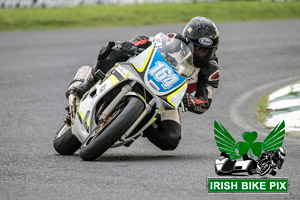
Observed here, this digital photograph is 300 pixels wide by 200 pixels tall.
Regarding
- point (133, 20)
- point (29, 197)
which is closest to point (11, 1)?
point (133, 20)

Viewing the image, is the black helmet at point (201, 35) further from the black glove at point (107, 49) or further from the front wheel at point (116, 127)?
the front wheel at point (116, 127)

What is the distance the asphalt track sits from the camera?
5.43 m

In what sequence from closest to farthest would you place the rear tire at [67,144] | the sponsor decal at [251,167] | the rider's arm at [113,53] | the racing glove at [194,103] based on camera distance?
the sponsor decal at [251,167]
the racing glove at [194,103]
the rider's arm at [113,53]
the rear tire at [67,144]

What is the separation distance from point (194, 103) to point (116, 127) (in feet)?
3.54

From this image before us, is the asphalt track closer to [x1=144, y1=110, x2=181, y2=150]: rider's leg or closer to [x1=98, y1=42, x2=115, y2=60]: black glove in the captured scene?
[x1=144, y1=110, x2=181, y2=150]: rider's leg

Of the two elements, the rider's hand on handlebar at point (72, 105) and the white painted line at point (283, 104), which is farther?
the white painted line at point (283, 104)

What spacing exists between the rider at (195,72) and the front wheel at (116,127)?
66 centimetres

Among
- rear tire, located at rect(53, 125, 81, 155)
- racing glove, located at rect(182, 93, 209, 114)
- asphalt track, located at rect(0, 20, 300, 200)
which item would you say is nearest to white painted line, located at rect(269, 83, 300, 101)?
asphalt track, located at rect(0, 20, 300, 200)

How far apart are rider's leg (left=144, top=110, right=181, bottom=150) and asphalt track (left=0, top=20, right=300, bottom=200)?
A: 13cm

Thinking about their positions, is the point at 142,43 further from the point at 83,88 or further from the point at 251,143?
the point at 251,143

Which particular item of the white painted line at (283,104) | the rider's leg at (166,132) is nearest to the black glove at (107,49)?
the rider's leg at (166,132)

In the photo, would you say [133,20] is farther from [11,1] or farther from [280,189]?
[280,189]

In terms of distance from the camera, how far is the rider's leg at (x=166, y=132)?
7082 millimetres

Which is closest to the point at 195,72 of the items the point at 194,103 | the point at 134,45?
the point at 194,103
